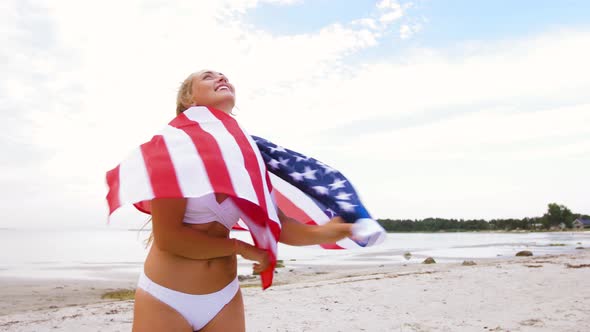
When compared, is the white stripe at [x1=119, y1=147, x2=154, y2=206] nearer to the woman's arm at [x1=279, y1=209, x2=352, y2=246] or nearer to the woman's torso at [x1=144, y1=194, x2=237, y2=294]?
the woman's torso at [x1=144, y1=194, x2=237, y2=294]

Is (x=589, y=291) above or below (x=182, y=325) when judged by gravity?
below

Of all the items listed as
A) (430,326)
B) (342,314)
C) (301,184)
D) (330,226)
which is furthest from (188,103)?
(342,314)

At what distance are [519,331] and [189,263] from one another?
5401mm

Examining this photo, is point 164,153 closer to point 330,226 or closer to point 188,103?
point 188,103

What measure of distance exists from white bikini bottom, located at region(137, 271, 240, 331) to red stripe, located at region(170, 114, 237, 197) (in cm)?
49

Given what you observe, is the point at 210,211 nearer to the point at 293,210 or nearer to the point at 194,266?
the point at 194,266

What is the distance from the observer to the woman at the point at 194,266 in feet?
5.75

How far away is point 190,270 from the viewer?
1874 millimetres

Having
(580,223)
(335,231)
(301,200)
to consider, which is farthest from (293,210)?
(580,223)

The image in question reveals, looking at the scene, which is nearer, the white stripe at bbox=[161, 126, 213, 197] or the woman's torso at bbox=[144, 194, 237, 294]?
the white stripe at bbox=[161, 126, 213, 197]

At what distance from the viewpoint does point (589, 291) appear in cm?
876

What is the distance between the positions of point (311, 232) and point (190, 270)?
555 mm

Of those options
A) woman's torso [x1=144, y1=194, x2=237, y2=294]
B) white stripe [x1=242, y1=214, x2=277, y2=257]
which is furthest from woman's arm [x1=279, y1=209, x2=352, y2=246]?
woman's torso [x1=144, y1=194, x2=237, y2=294]

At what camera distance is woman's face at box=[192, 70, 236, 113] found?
2107 mm
